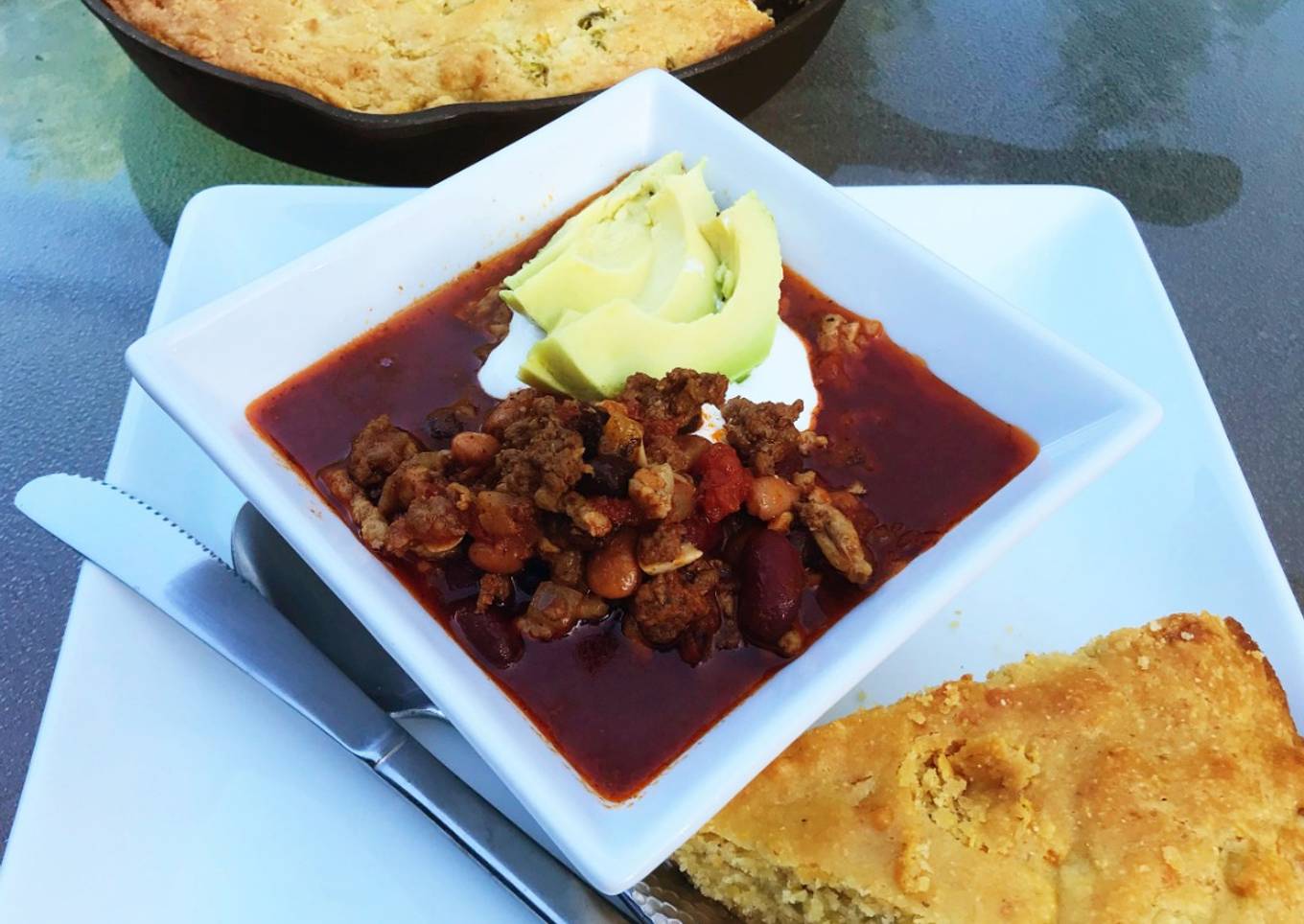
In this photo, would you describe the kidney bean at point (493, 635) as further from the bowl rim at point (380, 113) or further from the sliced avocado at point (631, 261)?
the bowl rim at point (380, 113)

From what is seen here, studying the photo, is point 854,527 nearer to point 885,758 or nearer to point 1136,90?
point 885,758

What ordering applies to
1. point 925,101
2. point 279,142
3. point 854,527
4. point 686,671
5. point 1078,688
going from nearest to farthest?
1. point 686,671
2. point 854,527
3. point 1078,688
4. point 279,142
5. point 925,101

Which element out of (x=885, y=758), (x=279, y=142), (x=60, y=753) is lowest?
(x=60, y=753)

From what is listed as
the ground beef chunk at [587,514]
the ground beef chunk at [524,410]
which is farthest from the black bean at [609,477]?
the ground beef chunk at [524,410]

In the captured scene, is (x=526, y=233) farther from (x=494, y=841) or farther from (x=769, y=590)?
(x=494, y=841)

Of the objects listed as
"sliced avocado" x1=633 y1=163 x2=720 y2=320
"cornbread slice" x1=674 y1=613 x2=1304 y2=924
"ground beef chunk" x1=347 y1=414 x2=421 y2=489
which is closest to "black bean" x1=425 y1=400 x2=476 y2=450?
"ground beef chunk" x1=347 y1=414 x2=421 y2=489

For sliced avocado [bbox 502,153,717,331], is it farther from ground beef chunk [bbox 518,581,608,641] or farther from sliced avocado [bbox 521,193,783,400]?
ground beef chunk [bbox 518,581,608,641]

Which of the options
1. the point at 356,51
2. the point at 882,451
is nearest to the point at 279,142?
the point at 356,51
